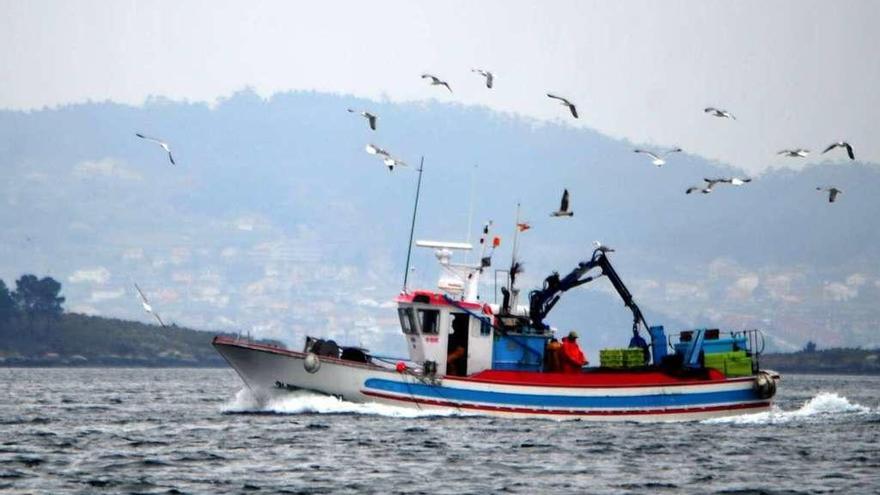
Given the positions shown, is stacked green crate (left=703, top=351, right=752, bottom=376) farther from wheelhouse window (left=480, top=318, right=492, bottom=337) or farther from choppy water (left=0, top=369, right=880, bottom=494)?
wheelhouse window (left=480, top=318, right=492, bottom=337)

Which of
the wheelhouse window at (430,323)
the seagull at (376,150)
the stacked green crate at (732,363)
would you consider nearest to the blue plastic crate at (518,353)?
the wheelhouse window at (430,323)

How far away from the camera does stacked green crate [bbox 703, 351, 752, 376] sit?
185 feet

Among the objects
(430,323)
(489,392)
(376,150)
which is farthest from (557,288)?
(376,150)

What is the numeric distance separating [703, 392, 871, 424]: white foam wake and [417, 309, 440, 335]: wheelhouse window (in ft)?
30.8

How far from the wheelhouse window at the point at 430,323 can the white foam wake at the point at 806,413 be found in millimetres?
9383

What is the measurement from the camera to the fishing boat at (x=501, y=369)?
53.9 metres

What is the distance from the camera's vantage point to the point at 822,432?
2157 inches

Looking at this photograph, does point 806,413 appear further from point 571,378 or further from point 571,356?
point 571,378

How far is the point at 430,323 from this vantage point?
182ft

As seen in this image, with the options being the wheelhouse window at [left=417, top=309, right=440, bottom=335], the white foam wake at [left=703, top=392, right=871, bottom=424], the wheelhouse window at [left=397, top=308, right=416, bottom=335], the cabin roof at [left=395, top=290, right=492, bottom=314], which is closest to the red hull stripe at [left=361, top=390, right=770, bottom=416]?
the white foam wake at [left=703, top=392, right=871, bottom=424]

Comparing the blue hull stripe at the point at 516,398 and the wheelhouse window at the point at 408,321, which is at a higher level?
the wheelhouse window at the point at 408,321

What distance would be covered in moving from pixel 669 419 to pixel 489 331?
6.54 metres

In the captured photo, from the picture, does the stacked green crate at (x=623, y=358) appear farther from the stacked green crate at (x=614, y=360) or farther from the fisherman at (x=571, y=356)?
the fisherman at (x=571, y=356)

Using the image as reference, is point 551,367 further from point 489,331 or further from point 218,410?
point 218,410
